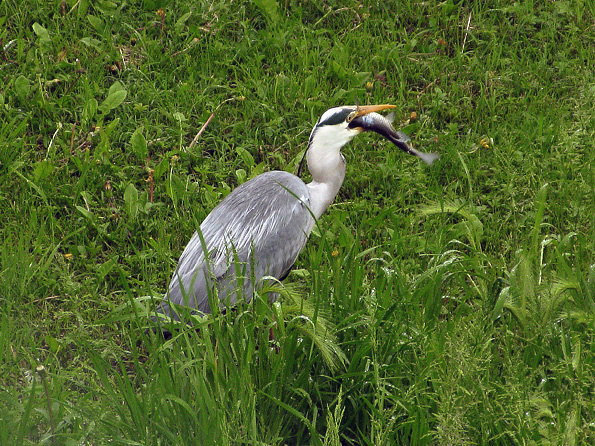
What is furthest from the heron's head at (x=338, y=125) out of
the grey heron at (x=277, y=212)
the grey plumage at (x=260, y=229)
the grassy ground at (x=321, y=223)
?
the grassy ground at (x=321, y=223)

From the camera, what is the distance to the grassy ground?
2.81 metres

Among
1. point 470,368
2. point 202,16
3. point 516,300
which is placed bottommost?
point 516,300

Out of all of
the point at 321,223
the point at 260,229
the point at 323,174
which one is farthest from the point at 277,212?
the point at 321,223

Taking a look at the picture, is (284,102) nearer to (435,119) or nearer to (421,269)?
(435,119)

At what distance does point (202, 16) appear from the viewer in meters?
5.67

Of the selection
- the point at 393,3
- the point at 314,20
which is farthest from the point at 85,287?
the point at 393,3

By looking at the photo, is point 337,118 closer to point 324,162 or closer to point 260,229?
point 324,162

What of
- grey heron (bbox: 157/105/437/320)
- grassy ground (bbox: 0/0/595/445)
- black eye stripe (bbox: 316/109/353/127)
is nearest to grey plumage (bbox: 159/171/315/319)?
grey heron (bbox: 157/105/437/320)

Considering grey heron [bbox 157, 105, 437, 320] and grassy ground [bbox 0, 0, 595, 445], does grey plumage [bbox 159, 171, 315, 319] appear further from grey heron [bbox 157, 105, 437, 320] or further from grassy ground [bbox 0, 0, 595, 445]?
grassy ground [bbox 0, 0, 595, 445]

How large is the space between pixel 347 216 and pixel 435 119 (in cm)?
107

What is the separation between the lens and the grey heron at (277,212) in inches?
155

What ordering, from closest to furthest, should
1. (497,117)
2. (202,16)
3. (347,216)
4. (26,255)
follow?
1. (26,255)
2. (347,216)
3. (497,117)
4. (202,16)

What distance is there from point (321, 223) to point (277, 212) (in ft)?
1.77

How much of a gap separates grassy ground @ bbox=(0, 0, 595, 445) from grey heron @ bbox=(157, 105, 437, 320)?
19 centimetres
